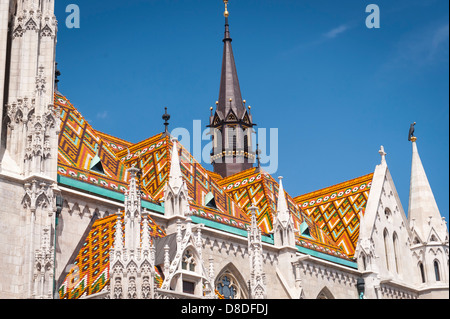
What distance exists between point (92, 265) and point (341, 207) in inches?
682

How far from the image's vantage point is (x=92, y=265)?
73.3 feet

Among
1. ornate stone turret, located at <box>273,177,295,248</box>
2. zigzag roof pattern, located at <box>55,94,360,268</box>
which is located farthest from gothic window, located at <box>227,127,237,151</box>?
ornate stone turret, located at <box>273,177,295,248</box>

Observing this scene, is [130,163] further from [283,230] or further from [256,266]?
[256,266]

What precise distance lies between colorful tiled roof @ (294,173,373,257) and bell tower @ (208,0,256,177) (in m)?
4.06

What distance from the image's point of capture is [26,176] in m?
20.8

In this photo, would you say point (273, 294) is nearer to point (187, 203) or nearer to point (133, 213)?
point (187, 203)

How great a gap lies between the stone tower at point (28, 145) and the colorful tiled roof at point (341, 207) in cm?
1608

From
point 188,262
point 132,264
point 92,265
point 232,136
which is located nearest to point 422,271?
point 232,136

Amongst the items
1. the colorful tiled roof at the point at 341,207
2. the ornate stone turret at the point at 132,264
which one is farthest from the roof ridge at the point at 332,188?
the ornate stone turret at the point at 132,264

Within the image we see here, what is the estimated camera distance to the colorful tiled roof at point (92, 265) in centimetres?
2117

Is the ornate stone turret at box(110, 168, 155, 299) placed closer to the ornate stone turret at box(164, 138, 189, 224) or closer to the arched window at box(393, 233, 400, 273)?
the ornate stone turret at box(164, 138, 189, 224)

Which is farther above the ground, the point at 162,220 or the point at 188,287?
the point at 162,220

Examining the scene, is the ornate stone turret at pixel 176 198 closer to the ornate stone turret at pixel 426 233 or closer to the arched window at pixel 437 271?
the ornate stone turret at pixel 426 233
